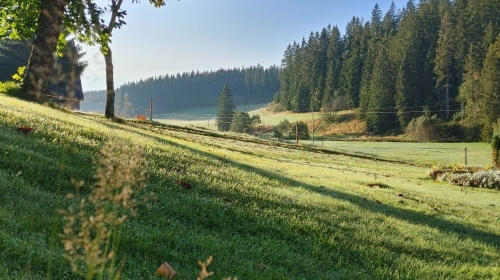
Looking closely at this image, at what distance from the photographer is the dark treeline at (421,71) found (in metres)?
78.0

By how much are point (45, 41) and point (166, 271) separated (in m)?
12.2

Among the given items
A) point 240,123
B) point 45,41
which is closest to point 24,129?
point 45,41

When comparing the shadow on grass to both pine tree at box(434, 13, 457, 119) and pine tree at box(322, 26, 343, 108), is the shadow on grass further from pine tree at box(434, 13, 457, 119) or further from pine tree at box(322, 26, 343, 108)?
pine tree at box(322, 26, 343, 108)

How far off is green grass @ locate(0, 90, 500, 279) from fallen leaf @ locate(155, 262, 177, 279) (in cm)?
7

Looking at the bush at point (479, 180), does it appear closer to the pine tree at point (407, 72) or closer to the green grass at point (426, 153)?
the green grass at point (426, 153)

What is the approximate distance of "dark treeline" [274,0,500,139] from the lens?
256 ft

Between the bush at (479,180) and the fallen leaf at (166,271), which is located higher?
the fallen leaf at (166,271)

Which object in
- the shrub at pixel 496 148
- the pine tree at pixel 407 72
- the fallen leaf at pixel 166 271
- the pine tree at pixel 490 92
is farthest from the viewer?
the pine tree at pixel 407 72

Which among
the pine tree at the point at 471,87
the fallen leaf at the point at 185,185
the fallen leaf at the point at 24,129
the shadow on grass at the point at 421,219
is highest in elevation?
the pine tree at the point at 471,87

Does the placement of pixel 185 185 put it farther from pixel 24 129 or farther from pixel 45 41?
pixel 45 41

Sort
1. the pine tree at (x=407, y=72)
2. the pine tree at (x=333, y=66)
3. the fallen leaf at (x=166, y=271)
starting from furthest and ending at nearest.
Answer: the pine tree at (x=333, y=66)
the pine tree at (x=407, y=72)
the fallen leaf at (x=166, y=271)

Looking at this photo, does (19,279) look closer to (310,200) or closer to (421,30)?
(310,200)

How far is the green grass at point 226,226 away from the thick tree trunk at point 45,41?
598cm

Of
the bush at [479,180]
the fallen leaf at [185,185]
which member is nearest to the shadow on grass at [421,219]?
the fallen leaf at [185,185]
